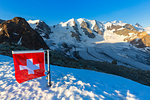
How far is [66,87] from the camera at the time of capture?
11.0 ft

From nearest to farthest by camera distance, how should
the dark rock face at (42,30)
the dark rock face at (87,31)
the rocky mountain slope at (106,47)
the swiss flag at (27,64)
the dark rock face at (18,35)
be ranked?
the swiss flag at (27,64)
the dark rock face at (18,35)
the rocky mountain slope at (106,47)
the dark rock face at (42,30)
the dark rock face at (87,31)

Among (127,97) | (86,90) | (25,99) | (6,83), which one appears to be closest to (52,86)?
(25,99)

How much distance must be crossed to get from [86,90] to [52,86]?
1517 mm

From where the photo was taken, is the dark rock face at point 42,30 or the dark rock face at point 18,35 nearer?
the dark rock face at point 18,35

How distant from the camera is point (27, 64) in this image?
2793mm

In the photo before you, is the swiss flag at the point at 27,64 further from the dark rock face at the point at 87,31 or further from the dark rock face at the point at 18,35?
the dark rock face at the point at 87,31

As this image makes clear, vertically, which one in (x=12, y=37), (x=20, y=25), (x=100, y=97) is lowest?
(x=100, y=97)

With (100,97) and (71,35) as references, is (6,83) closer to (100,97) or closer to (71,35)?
(100,97)

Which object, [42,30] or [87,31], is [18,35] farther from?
[87,31]

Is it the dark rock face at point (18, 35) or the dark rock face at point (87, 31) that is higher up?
the dark rock face at point (87, 31)

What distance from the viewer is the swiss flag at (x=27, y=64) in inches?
104

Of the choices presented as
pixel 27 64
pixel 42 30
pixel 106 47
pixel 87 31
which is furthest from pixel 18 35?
pixel 87 31

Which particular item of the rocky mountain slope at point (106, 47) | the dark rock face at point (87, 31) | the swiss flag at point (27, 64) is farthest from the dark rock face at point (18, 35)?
the dark rock face at point (87, 31)

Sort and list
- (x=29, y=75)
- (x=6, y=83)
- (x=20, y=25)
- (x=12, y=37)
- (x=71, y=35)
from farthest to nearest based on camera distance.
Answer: (x=71, y=35)
(x=20, y=25)
(x=12, y=37)
(x=6, y=83)
(x=29, y=75)
